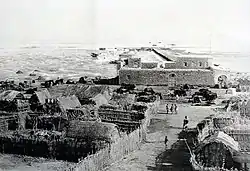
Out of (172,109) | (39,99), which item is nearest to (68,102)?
(39,99)

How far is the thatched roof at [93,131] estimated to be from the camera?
3795 mm

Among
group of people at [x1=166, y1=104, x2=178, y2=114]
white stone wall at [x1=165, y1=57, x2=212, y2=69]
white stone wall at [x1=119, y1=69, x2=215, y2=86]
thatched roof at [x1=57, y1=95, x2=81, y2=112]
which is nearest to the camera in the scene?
thatched roof at [x1=57, y1=95, x2=81, y2=112]

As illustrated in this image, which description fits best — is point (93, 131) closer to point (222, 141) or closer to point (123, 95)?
point (222, 141)

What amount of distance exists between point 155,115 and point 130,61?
1768 mm

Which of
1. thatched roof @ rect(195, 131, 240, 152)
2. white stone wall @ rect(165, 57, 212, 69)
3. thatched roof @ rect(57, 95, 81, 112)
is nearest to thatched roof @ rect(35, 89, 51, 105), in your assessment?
thatched roof @ rect(57, 95, 81, 112)

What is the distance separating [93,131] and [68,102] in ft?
4.38

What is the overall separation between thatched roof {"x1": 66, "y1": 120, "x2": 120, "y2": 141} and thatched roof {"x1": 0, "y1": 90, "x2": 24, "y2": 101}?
70.6 inches

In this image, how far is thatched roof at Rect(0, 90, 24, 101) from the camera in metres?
5.48

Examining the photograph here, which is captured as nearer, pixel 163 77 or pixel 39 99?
pixel 39 99

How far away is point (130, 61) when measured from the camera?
6977 millimetres

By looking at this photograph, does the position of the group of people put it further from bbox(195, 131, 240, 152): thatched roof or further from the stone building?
bbox(195, 131, 240, 152): thatched roof

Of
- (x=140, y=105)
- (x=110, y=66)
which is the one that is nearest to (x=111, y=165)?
(x=140, y=105)

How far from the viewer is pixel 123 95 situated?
568cm

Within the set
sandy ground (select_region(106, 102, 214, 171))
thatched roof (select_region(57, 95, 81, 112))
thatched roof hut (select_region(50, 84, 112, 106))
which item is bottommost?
sandy ground (select_region(106, 102, 214, 171))
